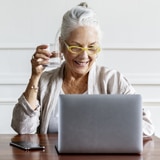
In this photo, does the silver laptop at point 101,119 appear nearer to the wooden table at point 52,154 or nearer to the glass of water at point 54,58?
the wooden table at point 52,154

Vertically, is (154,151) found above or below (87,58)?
below

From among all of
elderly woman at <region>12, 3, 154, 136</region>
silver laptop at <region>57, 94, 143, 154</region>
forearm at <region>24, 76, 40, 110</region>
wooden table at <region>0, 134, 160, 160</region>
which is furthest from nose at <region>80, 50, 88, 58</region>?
silver laptop at <region>57, 94, 143, 154</region>

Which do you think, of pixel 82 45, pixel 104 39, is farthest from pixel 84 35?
pixel 104 39

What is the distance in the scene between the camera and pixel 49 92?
70.5 inches

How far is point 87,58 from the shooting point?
1.74 metres

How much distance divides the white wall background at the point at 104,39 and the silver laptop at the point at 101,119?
1.35 metres

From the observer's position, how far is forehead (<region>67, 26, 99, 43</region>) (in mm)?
1727

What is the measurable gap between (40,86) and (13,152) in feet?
2.00

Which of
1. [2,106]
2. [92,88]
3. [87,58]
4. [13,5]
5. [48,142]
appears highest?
[13,5]

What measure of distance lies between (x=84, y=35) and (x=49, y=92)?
0.31 m

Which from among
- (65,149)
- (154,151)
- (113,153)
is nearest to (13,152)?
(65,149)

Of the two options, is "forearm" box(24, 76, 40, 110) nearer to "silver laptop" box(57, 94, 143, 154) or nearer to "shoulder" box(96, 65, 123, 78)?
"shoulder" box(96, 65, 123, 78)

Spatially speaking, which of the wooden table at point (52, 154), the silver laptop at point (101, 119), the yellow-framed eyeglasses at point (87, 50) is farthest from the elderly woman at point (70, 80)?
the silver laptop at point (101, 119)

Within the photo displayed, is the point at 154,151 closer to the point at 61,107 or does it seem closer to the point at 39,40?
the point at 61,107
